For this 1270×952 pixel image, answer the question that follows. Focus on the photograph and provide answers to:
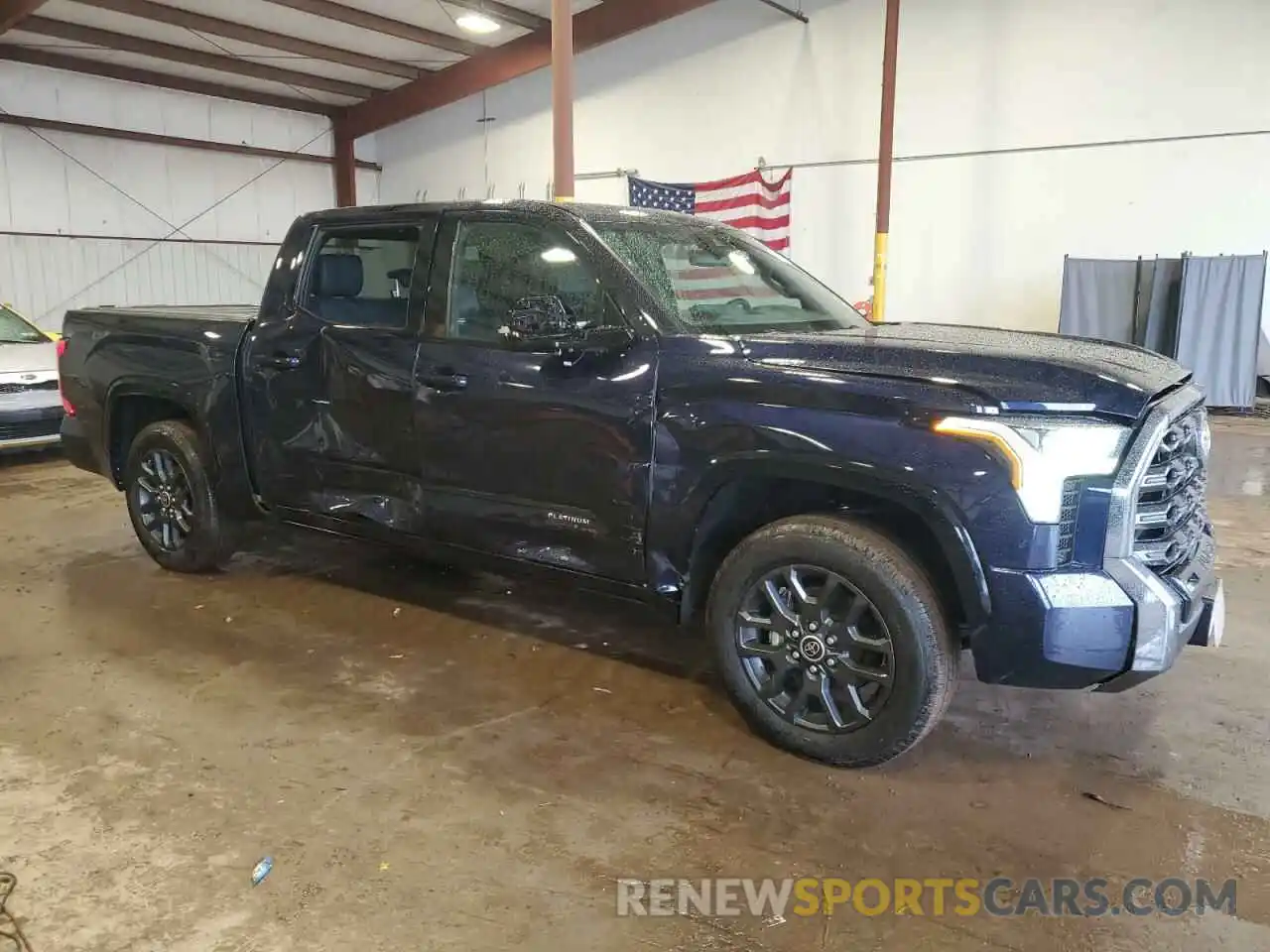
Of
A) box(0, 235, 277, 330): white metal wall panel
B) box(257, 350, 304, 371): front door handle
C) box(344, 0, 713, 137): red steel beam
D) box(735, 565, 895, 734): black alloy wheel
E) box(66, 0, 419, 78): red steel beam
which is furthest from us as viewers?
box(344, 0, 713, 137): red steel beam

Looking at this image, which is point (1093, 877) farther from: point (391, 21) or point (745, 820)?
point (391, 21)

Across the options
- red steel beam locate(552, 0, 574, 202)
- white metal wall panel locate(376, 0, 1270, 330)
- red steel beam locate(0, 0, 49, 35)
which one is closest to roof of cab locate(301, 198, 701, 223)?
red steel beam locate(552, 0, 574, 202)

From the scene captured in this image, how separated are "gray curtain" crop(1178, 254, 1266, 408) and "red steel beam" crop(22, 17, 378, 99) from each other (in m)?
13.3

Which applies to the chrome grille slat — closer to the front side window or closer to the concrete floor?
the concrete floor

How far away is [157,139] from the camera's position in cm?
1516

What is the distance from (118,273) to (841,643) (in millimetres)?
15175

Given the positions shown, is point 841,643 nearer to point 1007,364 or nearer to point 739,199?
point 1007,364

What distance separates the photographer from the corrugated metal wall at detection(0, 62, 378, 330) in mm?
13766

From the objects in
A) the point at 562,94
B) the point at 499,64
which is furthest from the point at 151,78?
the point at 562,94

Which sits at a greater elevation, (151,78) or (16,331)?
(151,78)

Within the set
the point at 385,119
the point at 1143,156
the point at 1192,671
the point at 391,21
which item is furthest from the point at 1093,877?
the point at 385,119

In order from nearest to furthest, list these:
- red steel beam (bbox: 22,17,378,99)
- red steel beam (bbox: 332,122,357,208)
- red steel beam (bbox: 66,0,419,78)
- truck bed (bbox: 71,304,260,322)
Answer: truck bed (bbox: 71,304,260,322) → red steel beam (bbox: 66,0,419,78) → red steel beam (bbox: 22,17,378,99) → red steel beam (bbox: 332,122,357,208)

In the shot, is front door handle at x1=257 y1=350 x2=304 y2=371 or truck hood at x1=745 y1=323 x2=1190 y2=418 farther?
front door handle at x1=257 y1=350 x2=304 y2=371

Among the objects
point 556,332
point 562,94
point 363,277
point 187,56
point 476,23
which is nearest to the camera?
point 556,332
